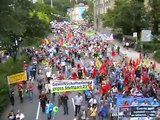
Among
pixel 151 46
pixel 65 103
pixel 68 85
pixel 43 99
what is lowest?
pixel 151 46

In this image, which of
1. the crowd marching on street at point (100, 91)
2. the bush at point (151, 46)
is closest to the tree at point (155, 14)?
the bush at point (151, 46)

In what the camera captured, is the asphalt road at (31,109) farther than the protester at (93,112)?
Yes

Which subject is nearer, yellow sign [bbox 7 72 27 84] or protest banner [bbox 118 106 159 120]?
protest banner [bbox 118 106 159 120]

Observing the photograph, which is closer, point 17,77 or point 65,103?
point 65,103

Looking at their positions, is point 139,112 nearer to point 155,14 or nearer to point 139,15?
point 139,15

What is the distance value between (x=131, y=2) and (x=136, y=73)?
32.9 metres

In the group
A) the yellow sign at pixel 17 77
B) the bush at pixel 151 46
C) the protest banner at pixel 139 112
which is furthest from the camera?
the bush at pixel 151 46

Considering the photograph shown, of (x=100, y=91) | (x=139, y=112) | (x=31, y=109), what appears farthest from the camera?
(x=31, y=109)

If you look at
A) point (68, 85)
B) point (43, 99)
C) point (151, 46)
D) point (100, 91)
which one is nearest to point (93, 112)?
point (68, 85)

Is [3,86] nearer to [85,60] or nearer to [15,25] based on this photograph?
[15,25]

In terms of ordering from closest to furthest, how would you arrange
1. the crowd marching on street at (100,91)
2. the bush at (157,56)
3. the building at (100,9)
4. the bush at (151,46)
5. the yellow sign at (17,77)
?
the crowd marching on street at (100,91) → the yellow sign at (17,77) → the bush at (157,56) → the bush at (151,46) → the building at (100,9)

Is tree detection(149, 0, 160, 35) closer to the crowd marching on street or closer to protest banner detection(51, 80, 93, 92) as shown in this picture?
the crowd marching on street

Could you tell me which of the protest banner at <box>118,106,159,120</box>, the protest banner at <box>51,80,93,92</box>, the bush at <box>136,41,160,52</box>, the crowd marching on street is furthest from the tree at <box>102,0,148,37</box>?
the protest banner at <box>118,106,159,120</box>

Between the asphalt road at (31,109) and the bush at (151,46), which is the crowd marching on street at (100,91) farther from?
the bush at (151,46)
